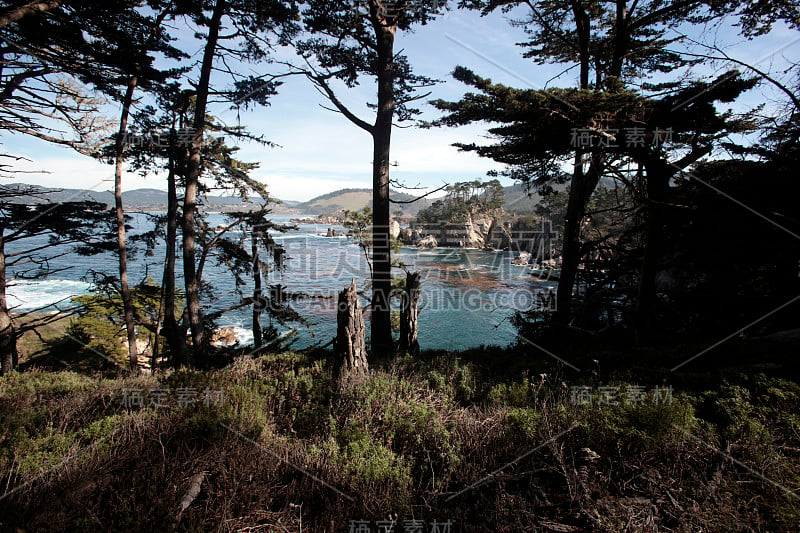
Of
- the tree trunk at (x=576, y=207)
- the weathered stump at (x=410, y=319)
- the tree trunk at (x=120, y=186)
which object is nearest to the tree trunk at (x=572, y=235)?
the tree trunk at (x=576, y=207)

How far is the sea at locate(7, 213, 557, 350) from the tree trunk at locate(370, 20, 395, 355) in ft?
17.0

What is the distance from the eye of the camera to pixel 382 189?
8.22 meters

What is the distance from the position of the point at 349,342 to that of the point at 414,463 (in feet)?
8.37

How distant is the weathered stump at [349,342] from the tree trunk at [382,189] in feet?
7.51

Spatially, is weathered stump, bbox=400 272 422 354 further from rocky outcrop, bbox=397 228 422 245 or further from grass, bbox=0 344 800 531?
rocky outcrop, bbox=397 228 422 245

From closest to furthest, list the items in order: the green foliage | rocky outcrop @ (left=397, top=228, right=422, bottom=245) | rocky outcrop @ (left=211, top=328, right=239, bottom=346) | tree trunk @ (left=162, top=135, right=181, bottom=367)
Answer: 1. tree trunk @ (left=162, top=135, right=181, bottom=367)
2. the green foliage
3. rocky outcrop @ (left=211, top=328, right=239, bottom=346)
4. rocky outcrop @ (left=397, top=228, right=422, bottom=245)

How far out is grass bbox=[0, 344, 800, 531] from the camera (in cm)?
260

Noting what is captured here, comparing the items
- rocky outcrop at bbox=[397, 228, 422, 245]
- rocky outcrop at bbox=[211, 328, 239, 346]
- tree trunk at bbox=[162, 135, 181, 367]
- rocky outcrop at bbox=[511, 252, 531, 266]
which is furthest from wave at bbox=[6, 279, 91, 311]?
rocky outcrop at bbox=[397, 228, 422, 245]

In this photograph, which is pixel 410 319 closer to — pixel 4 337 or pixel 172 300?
pixel 172 300

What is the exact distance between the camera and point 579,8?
27.8 feet

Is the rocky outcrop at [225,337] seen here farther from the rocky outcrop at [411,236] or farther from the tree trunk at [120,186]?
the rocky outcrop at [411,236]

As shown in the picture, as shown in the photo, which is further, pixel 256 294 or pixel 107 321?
pixel 107 321

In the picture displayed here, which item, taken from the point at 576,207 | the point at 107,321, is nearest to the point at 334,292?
the point at 107,321

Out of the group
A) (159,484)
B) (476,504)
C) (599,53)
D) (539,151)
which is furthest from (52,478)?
(599,53)
